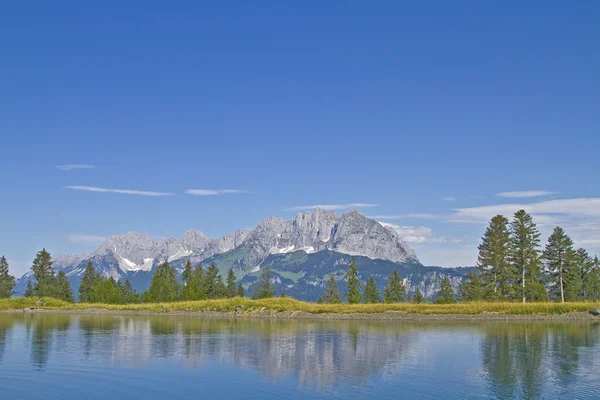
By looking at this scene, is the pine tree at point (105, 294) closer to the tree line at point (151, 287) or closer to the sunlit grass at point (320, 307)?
the tree line at point (151, 287)

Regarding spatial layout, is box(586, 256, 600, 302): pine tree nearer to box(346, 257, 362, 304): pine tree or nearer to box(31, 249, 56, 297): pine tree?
box(346, 257, 362, 304): pine tree

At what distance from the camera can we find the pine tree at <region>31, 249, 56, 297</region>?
156 m

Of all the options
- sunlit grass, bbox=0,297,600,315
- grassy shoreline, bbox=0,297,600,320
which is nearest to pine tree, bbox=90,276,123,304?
sunlit grass, bbox=0,297,600,315

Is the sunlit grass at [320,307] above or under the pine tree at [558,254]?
under

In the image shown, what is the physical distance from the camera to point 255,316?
96750 millimetres

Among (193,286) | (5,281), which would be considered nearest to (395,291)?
(193,286)

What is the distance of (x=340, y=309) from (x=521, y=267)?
1419 inches

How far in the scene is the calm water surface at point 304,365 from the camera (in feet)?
99.1

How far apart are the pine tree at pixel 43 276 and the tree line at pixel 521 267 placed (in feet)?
372

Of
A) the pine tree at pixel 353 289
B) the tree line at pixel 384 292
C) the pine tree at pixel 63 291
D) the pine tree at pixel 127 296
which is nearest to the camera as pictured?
the tree line at pixel 384 292

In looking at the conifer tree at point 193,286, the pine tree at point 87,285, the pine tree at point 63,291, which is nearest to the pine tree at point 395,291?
the conifer tree at point 193,286

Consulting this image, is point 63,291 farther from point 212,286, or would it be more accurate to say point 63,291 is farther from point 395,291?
point 395,291

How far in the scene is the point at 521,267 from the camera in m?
103

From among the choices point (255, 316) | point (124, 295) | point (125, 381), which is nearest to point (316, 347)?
point (125, 381)
